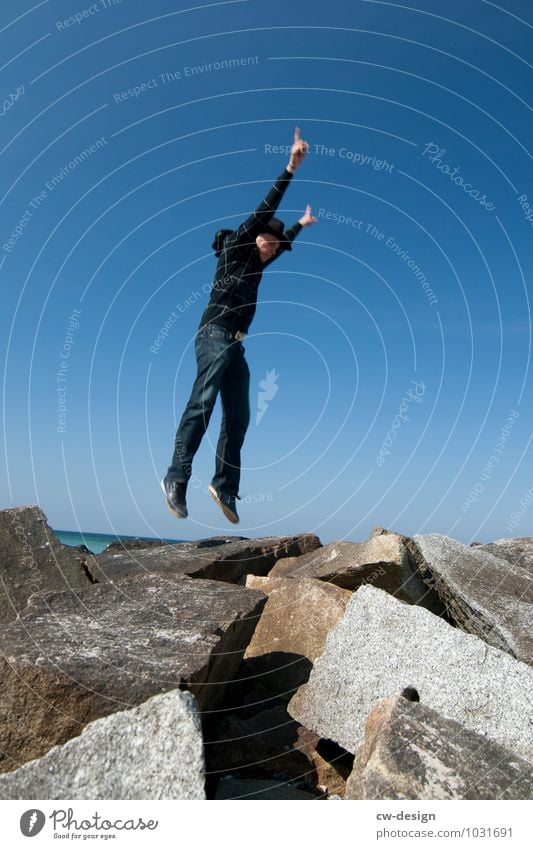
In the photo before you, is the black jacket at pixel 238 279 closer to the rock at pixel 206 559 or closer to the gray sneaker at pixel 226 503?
the gray sneaker at pixel 226 503

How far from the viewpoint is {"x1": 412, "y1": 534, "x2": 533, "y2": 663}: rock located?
516 centimetres

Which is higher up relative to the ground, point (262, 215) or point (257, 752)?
point (262, 215)

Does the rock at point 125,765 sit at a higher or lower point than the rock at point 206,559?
lower

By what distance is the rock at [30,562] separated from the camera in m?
6.46

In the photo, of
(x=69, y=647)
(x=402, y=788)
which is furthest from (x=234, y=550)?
(x=402, y=788)

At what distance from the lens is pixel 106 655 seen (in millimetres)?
4207

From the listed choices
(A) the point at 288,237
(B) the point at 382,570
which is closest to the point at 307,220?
(A) the point at 288,237

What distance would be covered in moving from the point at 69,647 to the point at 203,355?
3.33 metres

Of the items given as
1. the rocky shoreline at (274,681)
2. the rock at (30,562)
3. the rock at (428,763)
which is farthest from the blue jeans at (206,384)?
the rock at (428,763)

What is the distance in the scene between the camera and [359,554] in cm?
677

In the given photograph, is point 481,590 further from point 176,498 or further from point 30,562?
point 30,562

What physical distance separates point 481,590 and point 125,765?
12.7 ft

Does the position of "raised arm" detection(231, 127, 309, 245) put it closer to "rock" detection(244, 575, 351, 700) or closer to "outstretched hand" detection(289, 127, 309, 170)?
"outstretched hand" detection(289, 127, 309, 170)

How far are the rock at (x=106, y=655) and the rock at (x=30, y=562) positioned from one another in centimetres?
122
